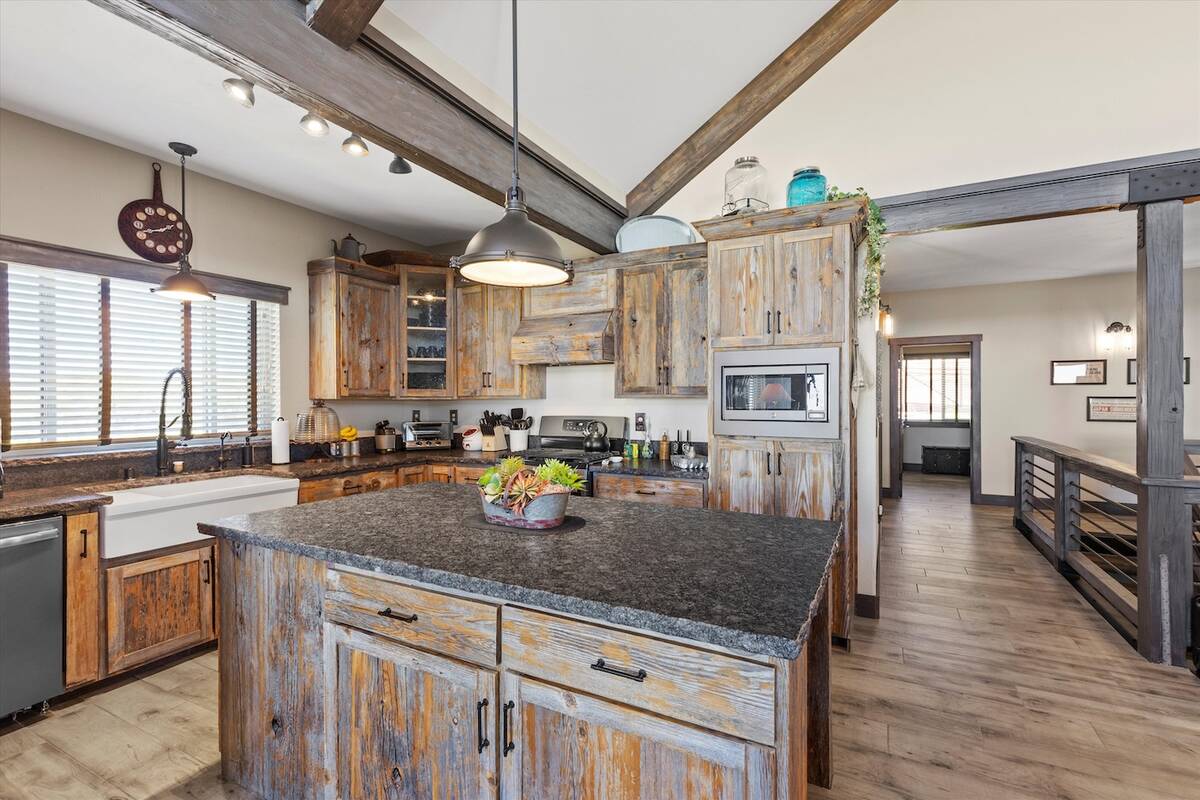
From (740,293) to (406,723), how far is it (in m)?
2.65

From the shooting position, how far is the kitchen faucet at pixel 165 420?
3211 millimetres

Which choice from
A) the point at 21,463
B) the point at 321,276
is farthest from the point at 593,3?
the point at 21,463

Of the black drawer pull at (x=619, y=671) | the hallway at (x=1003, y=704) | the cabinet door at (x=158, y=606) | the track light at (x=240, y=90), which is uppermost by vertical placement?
the track light at (x=240, y=90)

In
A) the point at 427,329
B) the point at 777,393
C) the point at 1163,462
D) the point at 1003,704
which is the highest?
the point at 427,329

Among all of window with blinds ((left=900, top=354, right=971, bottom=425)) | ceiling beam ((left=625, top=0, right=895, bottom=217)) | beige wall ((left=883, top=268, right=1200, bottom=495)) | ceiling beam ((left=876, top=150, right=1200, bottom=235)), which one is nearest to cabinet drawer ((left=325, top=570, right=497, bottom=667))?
ceiling beam ((left=625, top=0, right=895, bottom=217))

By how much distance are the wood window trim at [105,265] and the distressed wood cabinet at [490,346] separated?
4.71 ft

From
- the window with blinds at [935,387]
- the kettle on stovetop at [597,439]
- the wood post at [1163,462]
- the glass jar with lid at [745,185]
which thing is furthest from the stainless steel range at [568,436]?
the window with blinds at [935,387]

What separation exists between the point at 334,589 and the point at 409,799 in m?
0.61

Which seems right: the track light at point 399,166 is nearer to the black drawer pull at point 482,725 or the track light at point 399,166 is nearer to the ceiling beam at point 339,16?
the ceiling beam at point 339,16

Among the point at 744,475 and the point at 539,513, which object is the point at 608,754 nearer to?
the point at 539,513

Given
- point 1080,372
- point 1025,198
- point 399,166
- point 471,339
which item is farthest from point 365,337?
point 1080,372

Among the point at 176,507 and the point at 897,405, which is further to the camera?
the point at 897,405

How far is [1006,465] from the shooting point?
6.81m

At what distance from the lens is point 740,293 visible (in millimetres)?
3227
